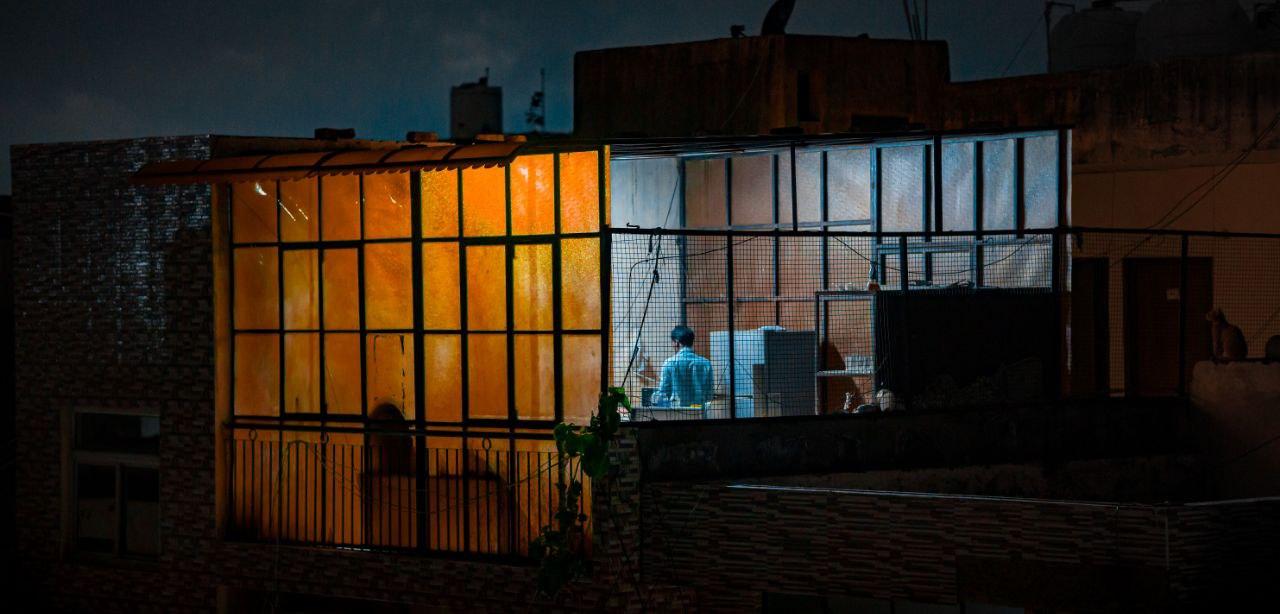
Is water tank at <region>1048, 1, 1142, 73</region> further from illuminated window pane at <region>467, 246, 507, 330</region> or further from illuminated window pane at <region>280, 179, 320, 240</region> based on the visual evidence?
illuminated window pane at <region>280, 179, 320, 240</region>

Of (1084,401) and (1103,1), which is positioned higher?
(1103,1)

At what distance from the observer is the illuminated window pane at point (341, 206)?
35.6 feet

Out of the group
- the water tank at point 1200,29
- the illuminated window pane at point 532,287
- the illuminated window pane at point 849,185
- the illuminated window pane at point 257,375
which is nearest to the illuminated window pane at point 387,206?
the illuminated window pane at point 532,287

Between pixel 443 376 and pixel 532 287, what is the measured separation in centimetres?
128

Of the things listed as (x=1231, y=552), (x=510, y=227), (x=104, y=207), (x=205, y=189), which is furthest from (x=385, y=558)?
(x=1231, y=552)

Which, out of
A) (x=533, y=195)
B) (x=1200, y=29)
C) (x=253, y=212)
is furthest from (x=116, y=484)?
(x=1200, y=29)

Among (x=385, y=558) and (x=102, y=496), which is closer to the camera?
(x=385, y=558)

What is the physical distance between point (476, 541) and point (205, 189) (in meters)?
4.43

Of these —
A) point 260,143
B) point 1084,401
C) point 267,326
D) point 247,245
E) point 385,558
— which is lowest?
point 385,558

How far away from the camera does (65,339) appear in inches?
466

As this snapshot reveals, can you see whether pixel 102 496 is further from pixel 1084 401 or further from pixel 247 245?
pixel 1084 401

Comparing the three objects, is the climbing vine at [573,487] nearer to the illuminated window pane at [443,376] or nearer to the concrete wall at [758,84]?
the illuminated window pane at [443,376]

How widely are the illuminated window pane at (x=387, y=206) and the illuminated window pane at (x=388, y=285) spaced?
133mm

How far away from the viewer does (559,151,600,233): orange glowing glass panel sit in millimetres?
10016
